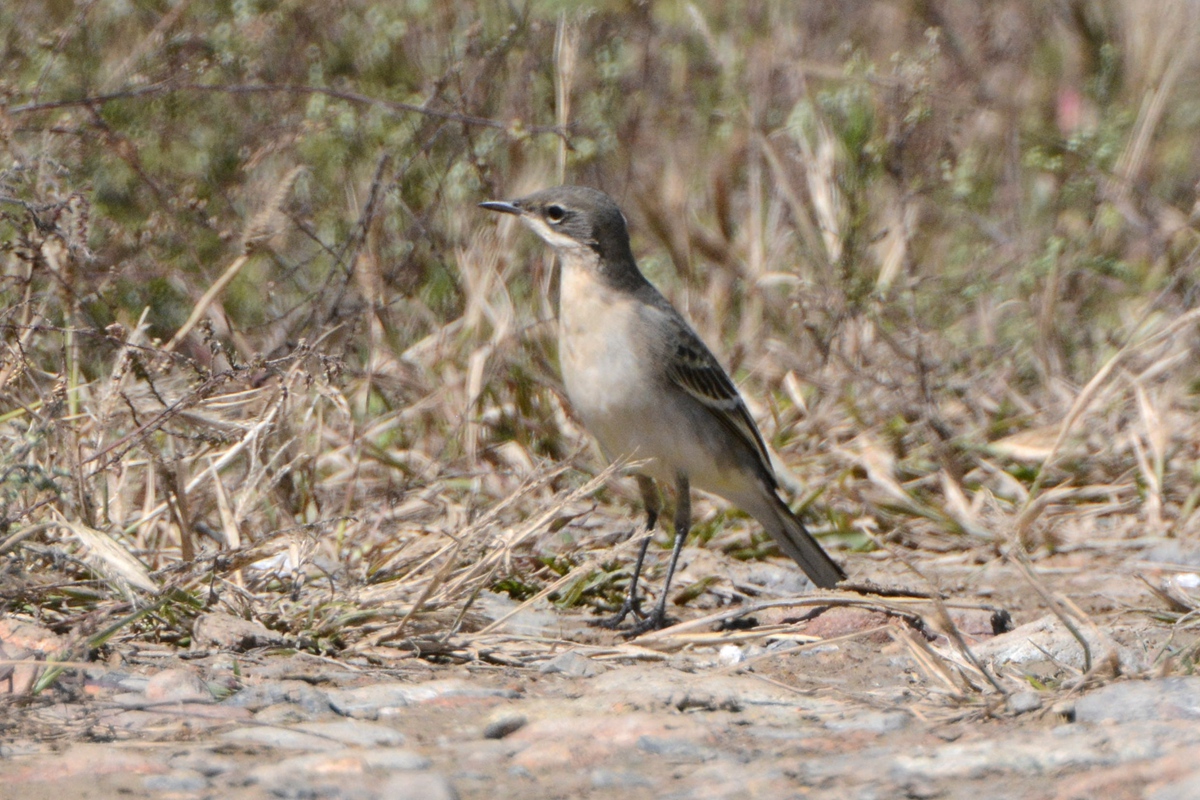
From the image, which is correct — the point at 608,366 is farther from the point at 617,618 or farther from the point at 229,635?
the point at 229,635

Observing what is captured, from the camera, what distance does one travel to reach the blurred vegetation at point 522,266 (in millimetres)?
5102

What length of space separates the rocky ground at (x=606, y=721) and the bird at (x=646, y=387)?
1466 millimetres

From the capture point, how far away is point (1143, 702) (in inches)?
129

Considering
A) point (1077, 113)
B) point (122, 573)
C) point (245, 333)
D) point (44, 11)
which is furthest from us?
point (1077, 113)

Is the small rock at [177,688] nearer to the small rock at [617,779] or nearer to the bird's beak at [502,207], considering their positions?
the small rock at [617,779]

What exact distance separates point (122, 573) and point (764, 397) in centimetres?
403

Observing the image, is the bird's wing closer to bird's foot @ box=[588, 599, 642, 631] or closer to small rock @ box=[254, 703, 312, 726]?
bird's foot @ box=[588, 599, 642, 631]

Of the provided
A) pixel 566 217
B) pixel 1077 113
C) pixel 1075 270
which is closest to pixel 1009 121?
pixel 1077 113

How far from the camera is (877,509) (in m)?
6.59

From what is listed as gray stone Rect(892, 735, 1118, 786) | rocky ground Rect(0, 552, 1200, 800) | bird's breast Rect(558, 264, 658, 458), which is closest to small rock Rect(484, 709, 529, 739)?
rocky ground Rect(0, 552, 1200, 800)

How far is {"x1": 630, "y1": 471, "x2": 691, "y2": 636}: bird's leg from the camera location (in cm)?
527

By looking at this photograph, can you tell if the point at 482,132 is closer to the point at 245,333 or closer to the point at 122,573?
the point at 245,333

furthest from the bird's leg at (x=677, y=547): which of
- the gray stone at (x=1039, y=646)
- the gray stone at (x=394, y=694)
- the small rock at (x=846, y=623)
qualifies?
the gray stone at (x=394, y=694)

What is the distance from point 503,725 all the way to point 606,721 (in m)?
0.25
